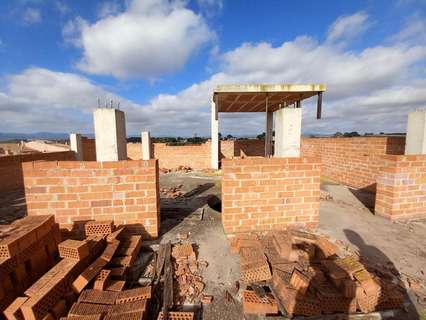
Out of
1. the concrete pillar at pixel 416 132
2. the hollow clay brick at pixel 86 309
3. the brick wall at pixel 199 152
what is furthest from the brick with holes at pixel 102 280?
the brick wall at pixel 199 152

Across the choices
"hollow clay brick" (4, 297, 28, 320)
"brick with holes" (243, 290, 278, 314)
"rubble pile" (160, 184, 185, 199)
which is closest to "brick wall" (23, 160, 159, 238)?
"hollow clay brick" (4, 297, 28, 320)

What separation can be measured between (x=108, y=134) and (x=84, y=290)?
94.3 inches

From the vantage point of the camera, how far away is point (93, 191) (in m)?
3.41

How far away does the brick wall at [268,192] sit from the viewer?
3709mm

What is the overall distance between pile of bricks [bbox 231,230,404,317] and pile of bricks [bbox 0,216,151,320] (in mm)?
1340

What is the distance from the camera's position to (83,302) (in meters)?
2.16

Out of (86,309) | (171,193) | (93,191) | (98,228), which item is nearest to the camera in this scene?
(86,309)

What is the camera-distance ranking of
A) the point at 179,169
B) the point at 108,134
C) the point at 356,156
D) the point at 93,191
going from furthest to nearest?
the point at 179,169 → the point at 356,156 → the point at 108,134 → the point at 93,191

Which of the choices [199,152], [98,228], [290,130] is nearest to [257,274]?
[98,228]

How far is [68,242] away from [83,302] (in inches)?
32.6

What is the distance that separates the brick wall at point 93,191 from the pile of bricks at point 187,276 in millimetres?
858

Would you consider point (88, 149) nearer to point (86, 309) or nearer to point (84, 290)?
point (84, 290)

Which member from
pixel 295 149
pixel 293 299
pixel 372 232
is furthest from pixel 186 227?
pixel 372 232

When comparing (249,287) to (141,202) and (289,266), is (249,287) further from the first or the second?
(141,202)
